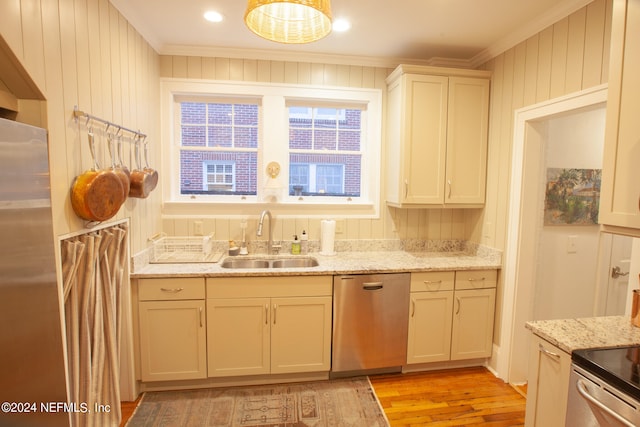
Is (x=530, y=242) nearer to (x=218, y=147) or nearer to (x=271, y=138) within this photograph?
(x=271, y=138)

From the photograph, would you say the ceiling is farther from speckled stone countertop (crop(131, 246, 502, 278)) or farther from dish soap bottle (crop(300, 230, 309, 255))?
speckled stone countertop (crop(131, 246, 502, 278))

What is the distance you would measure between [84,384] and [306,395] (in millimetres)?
1379

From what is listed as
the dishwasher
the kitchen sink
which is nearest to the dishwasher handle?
the dishwasher

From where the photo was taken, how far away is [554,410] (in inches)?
54.2

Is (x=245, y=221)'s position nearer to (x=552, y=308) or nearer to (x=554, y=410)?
(x=554, y=410)

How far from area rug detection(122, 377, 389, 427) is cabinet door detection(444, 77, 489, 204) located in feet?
5.64

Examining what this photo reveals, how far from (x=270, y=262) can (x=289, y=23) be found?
1.86 metres

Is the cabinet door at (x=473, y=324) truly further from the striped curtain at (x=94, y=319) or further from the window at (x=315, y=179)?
the striped curtain at (x=94, y=319)

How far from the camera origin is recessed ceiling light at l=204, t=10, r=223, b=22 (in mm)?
2154

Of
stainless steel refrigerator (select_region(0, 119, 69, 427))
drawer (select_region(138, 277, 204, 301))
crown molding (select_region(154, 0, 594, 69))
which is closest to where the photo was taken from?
stainless steel refrigerator (select_region(0, 119, 69, 427))

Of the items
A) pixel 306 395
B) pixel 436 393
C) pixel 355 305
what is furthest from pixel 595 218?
pixel 306 395

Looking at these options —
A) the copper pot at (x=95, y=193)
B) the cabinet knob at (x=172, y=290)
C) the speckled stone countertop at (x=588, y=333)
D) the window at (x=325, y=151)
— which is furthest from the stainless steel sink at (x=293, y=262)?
the speckled stone countertop at (x=588, y=333)

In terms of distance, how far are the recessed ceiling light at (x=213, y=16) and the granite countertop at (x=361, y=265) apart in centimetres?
175

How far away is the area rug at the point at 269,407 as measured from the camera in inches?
80.5
